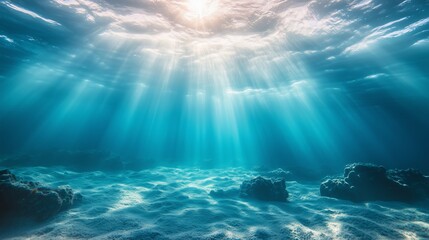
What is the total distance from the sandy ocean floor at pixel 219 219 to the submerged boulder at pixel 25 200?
1.16 ft

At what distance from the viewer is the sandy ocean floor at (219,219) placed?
6.83 m

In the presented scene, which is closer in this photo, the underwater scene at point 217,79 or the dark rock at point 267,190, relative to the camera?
the underwater scene at point 217,79

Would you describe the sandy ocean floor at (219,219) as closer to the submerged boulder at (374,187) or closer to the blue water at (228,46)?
the submerged boulder at (374,187)

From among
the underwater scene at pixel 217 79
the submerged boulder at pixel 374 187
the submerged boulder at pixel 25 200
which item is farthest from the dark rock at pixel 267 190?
the submerged boulder at pixel 25 200

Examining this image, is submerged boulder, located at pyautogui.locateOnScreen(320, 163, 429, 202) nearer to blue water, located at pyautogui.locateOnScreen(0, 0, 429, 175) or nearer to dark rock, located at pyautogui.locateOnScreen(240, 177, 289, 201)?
dark rock, located at pyautogui.locateOnScreen(240, 177, 289, 201)

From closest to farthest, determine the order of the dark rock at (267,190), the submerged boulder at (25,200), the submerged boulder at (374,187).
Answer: the submerged boulder at (25,200), the submerged boulder at (374,187), the dark rock at (267,190)

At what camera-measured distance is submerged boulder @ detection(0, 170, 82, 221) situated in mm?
7289

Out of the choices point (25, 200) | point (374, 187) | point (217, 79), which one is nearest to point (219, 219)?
point (25, 200)

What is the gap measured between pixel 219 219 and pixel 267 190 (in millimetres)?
3960

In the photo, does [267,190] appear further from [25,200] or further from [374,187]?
[25,200]

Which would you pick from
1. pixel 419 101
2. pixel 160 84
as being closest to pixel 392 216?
pixel 160 84

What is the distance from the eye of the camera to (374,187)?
11297 millimetres

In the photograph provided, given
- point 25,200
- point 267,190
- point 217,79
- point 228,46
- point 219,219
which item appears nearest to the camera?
point 25,200

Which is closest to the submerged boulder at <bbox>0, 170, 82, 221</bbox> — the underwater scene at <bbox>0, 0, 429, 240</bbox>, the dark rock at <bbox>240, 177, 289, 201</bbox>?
the underwater scene at <bbox>0, 0, 429, 240</bbox>
